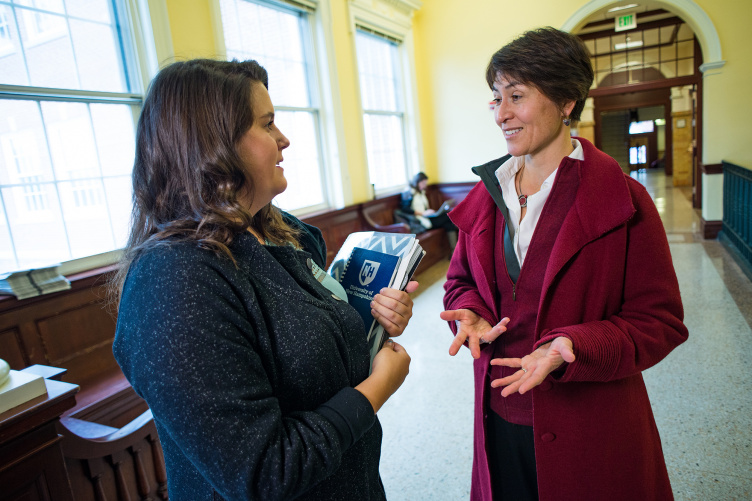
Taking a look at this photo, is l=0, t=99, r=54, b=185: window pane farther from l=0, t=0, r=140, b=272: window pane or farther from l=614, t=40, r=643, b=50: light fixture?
l=614, t=40, r=643, b=50: light fixture

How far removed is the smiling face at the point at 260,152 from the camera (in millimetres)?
851

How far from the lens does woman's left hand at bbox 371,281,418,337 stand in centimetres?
104

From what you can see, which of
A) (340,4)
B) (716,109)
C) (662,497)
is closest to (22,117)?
(662,497)

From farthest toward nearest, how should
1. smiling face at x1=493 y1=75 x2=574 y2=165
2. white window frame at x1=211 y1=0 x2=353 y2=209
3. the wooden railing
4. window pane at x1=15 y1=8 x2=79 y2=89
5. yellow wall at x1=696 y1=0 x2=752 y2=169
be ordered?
1. yellow wall at x1=696 y1=0 x2=752 y2=169
2. white window frame at x1=211 y1=0 x2=353 y2=209
3. the wooden railing
4. window pane at x1=15 y1=8 x2=79 y2=89
5. smiling face at x1=493 y1=75 x2=574 y2=165

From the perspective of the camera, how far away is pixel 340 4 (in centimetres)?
500

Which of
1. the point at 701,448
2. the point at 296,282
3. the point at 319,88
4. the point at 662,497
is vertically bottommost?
the point at 701,448

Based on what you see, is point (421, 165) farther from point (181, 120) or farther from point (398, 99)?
point (181, 120)

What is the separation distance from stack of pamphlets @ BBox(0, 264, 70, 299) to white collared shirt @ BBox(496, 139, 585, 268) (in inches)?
90.9

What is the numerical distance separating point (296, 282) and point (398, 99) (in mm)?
6005

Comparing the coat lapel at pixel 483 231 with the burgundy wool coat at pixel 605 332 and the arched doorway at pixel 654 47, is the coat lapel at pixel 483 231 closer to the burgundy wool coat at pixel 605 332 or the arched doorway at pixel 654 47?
the burgundy wool coat at pixel 605 332

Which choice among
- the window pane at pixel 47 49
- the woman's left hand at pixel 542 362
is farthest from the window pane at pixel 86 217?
the woman's left hand at pixel 542 362

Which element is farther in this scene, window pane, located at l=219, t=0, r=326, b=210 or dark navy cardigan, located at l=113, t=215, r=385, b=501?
window pane, located at l=219, t=0, r=326, b=210

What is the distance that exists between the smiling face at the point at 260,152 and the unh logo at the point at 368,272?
1.02ft

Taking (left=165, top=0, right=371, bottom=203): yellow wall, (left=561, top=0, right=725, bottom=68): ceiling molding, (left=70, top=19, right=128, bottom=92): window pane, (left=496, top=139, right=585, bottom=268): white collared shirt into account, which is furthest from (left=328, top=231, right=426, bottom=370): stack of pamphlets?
(left=561, top=0, right=725, bottom=68): ceiling molding
